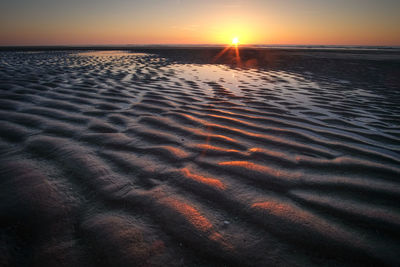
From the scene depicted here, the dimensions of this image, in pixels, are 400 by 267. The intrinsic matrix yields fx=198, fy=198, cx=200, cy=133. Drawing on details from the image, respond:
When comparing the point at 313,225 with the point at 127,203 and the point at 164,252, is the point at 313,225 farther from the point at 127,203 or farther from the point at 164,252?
the point at 127,203

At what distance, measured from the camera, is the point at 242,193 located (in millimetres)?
1434

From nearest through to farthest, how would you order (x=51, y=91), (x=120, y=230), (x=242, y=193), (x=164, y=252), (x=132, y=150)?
(x=164, y=252) → (x=120, y=230) → (x=242, y=193) → (x=132, y=150) → (x=51, y=91)

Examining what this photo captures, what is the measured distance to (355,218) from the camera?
1248mm

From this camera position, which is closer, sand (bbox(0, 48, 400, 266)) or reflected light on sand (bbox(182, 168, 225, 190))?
sand (bbox(0, 48, 400, 266))

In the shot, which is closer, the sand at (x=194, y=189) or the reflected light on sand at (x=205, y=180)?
the sand at (x=194, y=189)

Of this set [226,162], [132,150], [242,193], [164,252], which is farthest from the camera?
[132,150]

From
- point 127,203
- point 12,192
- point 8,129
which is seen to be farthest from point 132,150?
point 8,129

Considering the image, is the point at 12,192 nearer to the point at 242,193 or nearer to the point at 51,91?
the point at 242,193

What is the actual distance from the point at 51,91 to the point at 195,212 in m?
4.37

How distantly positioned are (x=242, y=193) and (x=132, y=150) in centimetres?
113

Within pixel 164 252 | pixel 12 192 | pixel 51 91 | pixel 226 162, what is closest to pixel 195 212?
pixel 164 252

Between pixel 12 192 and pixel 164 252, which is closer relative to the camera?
pixel 164 252

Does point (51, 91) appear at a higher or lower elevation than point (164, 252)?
higher

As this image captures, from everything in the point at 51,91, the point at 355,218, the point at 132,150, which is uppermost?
the point at 51,91
